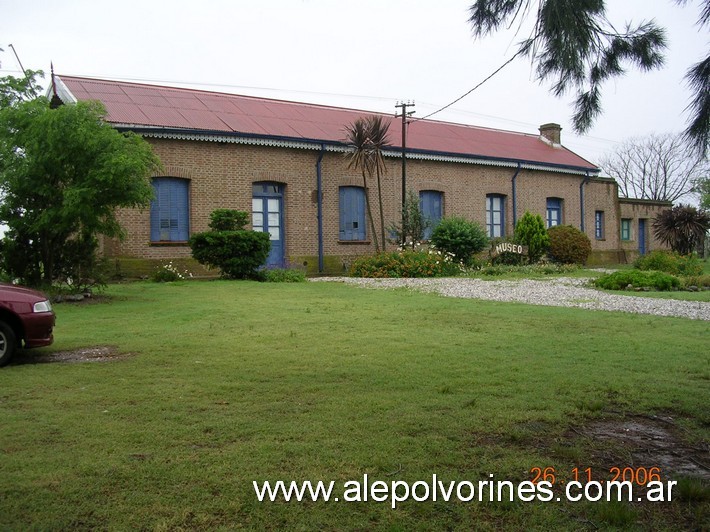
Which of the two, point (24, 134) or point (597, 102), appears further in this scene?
point (24, 134)

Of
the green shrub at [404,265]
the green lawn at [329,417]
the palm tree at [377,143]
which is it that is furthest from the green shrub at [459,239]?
the green lawn at [329,417]

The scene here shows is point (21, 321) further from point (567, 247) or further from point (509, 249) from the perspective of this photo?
point (567, 247)

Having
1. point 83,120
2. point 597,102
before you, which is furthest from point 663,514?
point 83,120

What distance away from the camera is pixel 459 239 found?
75.0ft

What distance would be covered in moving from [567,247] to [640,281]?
34.2 ft

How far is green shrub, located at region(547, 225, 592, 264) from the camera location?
2683 centimetres

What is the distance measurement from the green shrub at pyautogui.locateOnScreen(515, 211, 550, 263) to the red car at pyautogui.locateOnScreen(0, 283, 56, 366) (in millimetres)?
21400

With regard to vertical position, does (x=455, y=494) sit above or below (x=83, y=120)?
below

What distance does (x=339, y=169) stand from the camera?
23719mm

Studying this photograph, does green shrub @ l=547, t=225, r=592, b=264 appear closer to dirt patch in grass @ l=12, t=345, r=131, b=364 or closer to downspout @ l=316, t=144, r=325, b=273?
downspout @ l=316, t=144, r=325, b=273

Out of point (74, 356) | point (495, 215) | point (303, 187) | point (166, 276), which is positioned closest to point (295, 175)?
point (303, 187)

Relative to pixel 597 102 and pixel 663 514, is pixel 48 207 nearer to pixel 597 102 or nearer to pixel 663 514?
pixel 597 102

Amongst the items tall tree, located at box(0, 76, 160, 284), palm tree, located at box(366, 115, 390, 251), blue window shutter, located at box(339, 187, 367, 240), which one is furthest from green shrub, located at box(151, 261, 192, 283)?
palm tree, located at box(366, 115, 390, 251)

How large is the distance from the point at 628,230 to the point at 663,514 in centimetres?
3498
